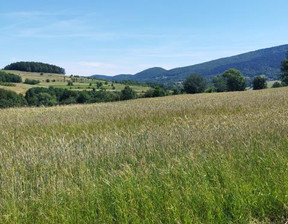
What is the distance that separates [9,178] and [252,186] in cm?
304

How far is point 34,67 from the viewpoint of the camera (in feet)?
462

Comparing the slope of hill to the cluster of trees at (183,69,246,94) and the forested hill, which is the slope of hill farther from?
the cluster of trees at (183,69,246,94)

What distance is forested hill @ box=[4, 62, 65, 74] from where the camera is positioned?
13865cm

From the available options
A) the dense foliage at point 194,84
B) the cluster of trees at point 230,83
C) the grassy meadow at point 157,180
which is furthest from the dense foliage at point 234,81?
the grassy meadow at point 157,180

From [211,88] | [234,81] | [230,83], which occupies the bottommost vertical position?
[211,88]

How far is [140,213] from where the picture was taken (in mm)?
2977

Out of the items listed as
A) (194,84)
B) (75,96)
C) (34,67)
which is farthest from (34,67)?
(194,84)

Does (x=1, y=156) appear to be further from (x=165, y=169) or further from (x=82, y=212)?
(x=165, y=169)

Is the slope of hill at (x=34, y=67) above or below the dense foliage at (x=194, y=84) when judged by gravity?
above

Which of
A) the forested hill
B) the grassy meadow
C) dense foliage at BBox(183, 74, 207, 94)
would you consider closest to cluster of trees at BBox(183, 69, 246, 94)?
dense foliage at BBox(183, 74, 207, 94)

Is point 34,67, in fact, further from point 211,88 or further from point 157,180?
point 157,180

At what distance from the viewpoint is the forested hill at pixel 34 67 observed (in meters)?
139

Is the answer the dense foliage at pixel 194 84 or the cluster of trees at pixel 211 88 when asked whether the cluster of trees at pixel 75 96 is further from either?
the cluster of trees at pixel 211 88

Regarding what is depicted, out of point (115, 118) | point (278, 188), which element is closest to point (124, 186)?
point (278, 188)
